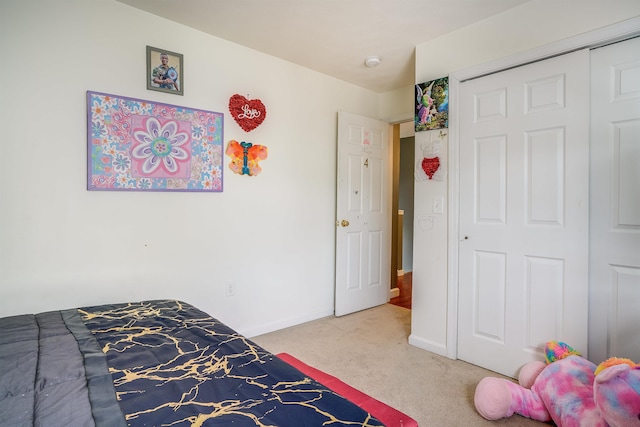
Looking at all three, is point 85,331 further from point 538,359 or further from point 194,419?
point 538,359

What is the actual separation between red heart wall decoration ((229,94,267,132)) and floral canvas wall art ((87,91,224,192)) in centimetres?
13

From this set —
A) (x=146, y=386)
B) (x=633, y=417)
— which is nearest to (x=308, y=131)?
(x=146, y=386)

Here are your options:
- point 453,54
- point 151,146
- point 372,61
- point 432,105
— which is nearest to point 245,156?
point 151,146

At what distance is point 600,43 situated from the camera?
6.15 ft

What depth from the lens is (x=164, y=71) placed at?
2.33 meters

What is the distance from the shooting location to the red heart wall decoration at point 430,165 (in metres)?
2.57

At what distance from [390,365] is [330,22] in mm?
2479

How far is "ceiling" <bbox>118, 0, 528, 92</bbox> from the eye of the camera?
2148mm

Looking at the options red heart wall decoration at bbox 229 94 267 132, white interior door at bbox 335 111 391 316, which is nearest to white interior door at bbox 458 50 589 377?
white interior door at bbox 335 111 391 316

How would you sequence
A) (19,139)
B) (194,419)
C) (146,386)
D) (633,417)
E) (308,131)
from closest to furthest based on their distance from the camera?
(194,419) → (146,386) → (633,417) → (19,139) → (308,131)

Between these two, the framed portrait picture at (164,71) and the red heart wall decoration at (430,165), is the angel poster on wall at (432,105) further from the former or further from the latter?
the framed portrait picture at (164,71)

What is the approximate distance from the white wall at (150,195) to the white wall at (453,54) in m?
1.01

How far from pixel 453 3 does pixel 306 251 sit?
7.41 feet

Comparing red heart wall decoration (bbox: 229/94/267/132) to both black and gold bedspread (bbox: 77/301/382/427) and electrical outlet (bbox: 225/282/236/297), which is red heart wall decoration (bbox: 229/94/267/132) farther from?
black and gold bedspread (bbox: 77/301/382/427)
